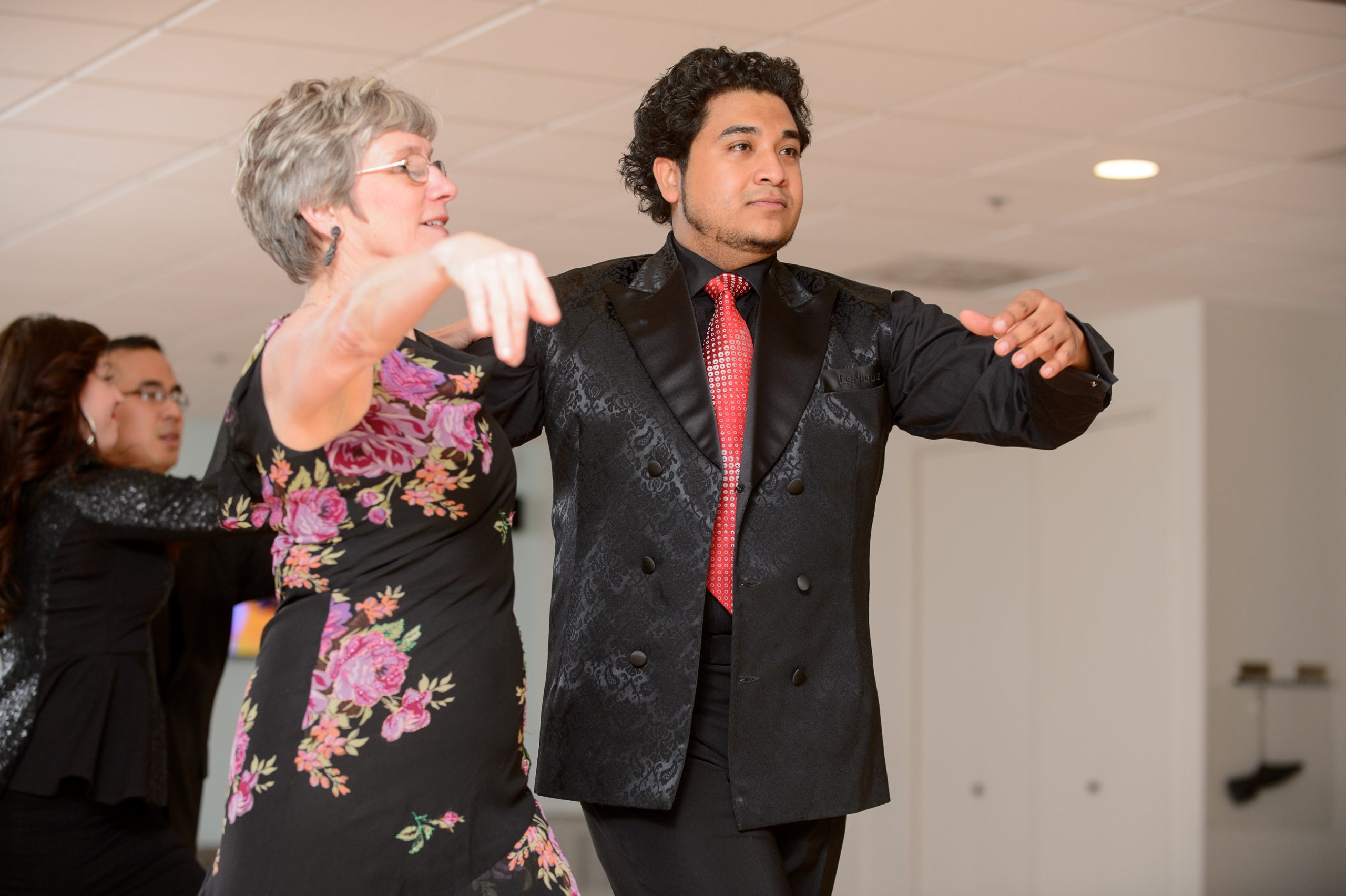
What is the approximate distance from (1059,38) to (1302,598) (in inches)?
162

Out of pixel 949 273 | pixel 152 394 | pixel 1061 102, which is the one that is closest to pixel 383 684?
pixel 152 394

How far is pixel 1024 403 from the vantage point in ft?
6.92

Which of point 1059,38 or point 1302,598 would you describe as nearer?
point 1059,38

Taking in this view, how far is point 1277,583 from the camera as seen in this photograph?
713 centimetres

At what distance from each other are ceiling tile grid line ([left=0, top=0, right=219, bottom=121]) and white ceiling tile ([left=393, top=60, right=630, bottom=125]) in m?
0.54

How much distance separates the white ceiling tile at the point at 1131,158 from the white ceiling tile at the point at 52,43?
2.74 meters

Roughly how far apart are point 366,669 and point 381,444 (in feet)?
0.78

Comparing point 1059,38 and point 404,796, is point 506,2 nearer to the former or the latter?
point 1059,38

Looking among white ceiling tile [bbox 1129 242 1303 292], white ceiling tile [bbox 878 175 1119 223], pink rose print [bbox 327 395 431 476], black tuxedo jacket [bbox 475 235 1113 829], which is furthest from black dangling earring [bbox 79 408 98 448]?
white ceiling tile [bbox 1129 242 1303 292]

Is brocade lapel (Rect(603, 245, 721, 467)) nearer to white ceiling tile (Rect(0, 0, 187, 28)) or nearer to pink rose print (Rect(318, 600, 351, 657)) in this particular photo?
pink rose print (Rect(318, 600, 351, 657))

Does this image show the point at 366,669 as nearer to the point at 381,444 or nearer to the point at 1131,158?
the point at 381,444

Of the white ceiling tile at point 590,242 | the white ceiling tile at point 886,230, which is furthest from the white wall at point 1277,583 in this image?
the white ceiling tile at point 590,242

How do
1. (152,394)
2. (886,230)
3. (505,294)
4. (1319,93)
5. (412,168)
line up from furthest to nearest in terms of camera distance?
(886,230) < (1319,93) < (152,394) < (412,168) < (505,294)

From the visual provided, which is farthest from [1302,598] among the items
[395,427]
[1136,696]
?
[395,427]
